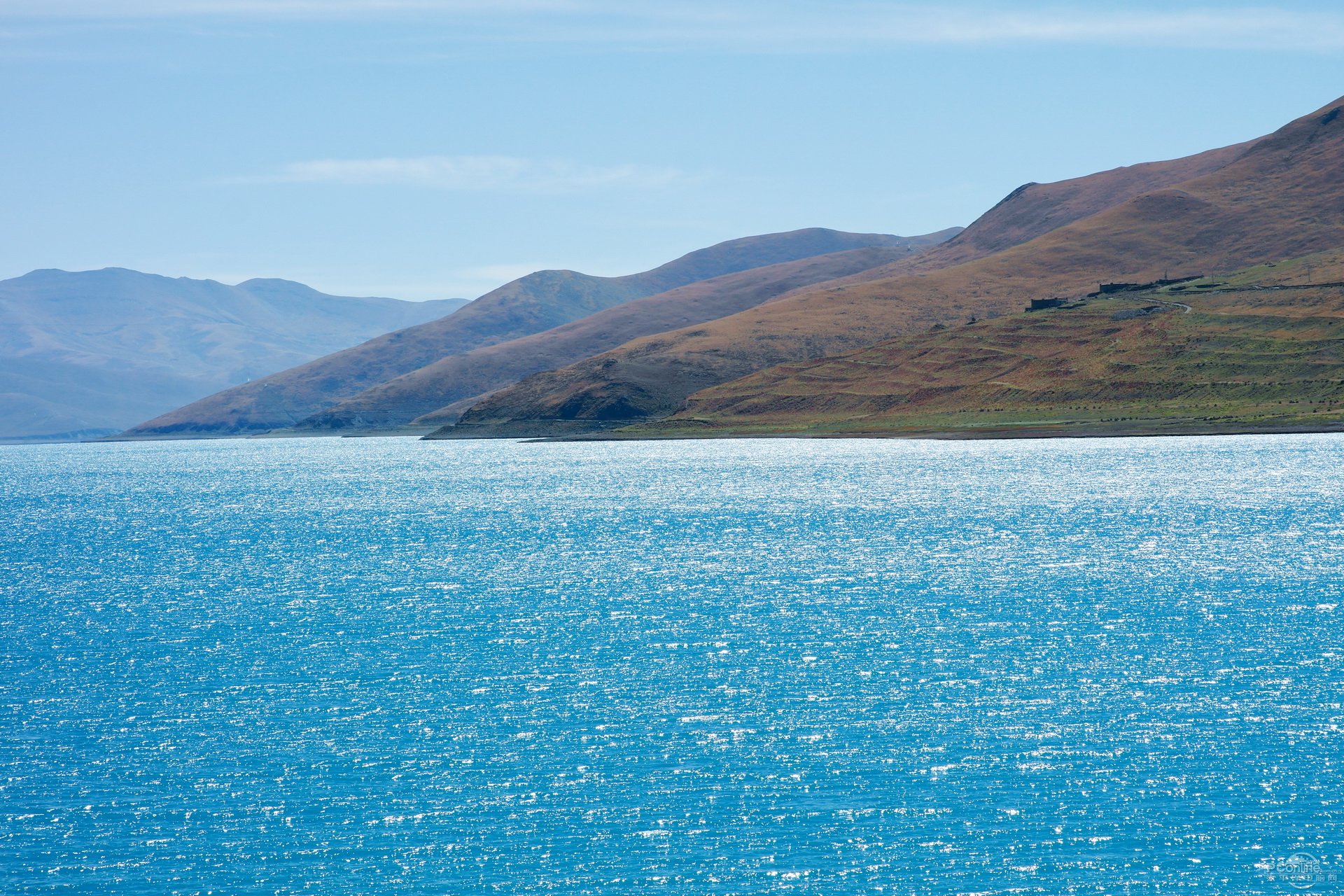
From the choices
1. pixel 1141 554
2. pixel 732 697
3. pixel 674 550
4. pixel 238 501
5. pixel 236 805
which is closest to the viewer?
pixel 236 805

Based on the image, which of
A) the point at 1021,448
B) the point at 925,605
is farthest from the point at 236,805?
the point at 1021,448

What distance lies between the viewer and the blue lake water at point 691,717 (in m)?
26.5

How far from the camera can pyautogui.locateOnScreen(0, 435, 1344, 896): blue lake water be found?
87.0 ft

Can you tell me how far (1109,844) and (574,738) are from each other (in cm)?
1481

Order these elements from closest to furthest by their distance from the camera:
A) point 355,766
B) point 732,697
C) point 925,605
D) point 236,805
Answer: point 236,805
point 355,766
point 732,697
point 925,605

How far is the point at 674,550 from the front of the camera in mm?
80750

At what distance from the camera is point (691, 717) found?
37312 mm

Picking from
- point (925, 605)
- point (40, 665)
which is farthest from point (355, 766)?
point (925, 605)

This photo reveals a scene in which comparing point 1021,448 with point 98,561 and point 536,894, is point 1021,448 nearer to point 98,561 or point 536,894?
point 98,561

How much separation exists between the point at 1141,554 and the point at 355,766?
5264 centimetres

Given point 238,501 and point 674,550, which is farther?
point 238,501

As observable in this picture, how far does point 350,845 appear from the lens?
2767 centimetres

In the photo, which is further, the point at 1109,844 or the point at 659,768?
the point at 659,768

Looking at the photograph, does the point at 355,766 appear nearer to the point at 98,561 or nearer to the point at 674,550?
the point at 674,550
